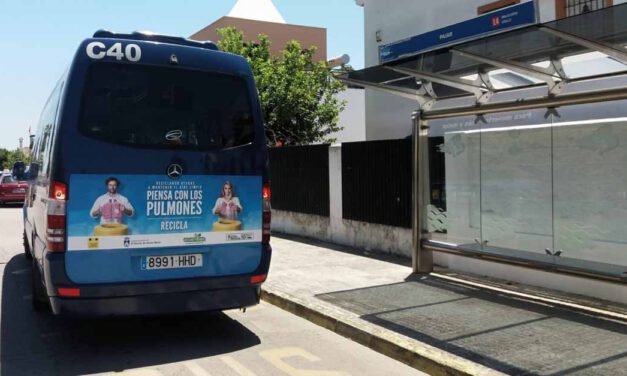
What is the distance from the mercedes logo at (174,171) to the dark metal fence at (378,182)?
4.86 m

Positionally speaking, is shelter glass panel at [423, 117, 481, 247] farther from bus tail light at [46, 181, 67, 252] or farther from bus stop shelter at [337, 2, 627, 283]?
bus tail light at [46, 181, 67, 252]

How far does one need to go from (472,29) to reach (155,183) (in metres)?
8.34

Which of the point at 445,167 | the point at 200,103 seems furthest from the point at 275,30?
the point at 200,103

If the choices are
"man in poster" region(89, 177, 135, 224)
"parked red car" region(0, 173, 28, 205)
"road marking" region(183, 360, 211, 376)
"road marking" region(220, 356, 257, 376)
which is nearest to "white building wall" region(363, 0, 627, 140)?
"man in poster" region(89, 177, 135, 224)

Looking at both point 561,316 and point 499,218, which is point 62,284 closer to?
point 561,316

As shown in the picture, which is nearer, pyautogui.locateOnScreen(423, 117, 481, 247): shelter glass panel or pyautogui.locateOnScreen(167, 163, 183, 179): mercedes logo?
pyautogui.locateOnScreen(167, 163, 183, 179): mercedes logo

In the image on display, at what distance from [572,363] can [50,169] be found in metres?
4.46

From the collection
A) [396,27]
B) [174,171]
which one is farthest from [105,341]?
[396,27]

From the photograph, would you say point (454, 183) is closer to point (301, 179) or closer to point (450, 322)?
point (450, 322)

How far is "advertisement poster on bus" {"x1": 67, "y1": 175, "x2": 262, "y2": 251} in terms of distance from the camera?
182 inches

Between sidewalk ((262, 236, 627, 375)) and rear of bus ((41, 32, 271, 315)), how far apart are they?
1.39 m

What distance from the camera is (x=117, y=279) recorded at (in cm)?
469

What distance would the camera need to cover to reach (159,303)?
4.82m

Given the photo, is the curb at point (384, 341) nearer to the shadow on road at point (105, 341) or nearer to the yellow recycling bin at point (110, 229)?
the shadow on road at point (105, 341)
